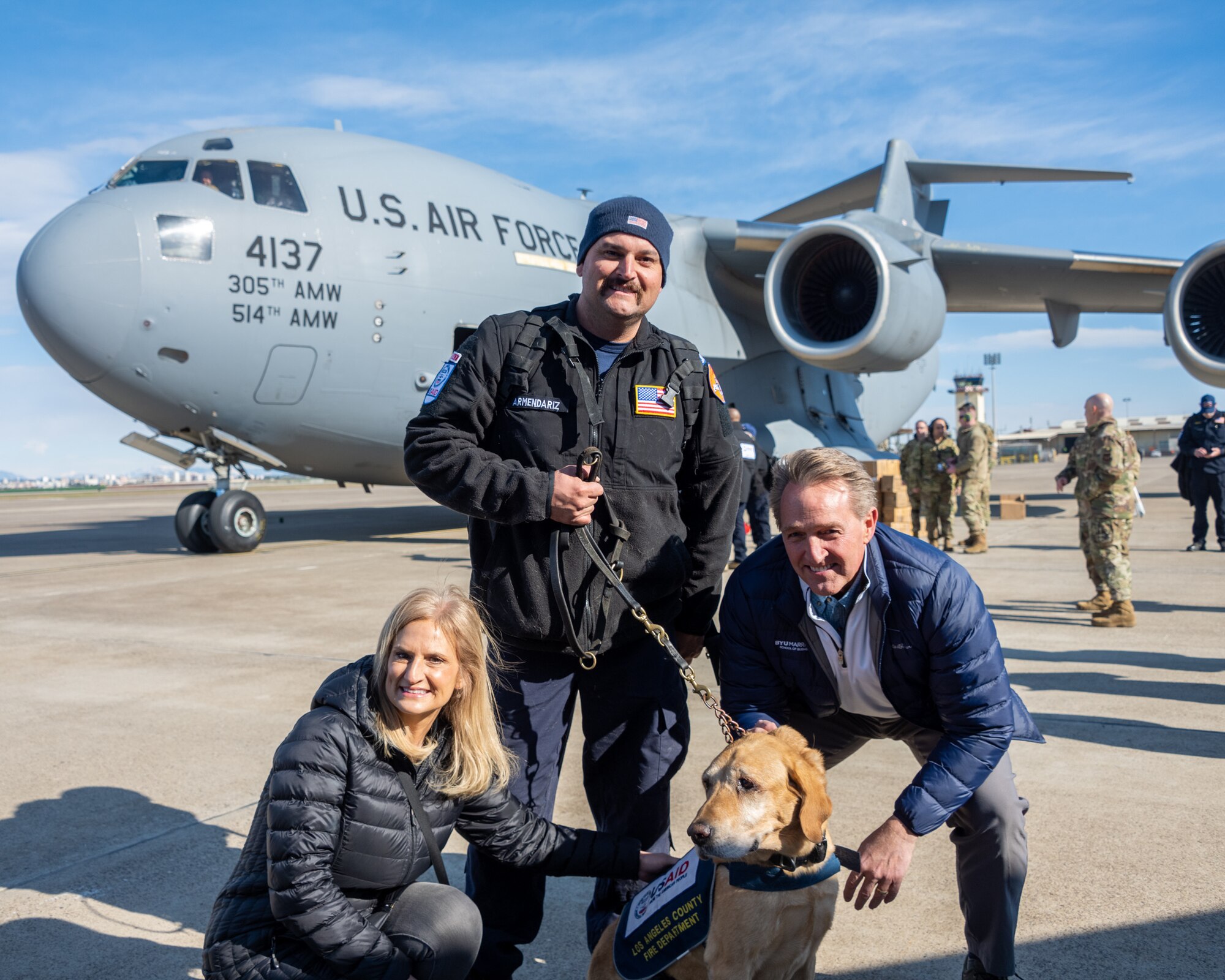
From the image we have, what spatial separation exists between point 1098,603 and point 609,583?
19.2ft

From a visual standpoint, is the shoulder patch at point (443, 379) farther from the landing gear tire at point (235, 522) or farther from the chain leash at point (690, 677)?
the landing gear tire at point (235, 522)

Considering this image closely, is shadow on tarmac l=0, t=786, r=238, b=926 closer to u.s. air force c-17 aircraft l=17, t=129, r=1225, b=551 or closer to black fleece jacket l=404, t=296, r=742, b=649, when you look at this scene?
black fleece jacket l=404, t=296, r=742, b=649

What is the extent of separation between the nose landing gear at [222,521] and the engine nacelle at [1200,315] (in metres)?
10.3

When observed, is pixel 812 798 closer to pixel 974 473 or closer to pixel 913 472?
pixel 974 473

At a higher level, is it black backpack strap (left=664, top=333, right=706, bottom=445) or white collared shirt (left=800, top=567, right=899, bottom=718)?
black backpack strap (left=664, top=333, right=706, bottom=445)

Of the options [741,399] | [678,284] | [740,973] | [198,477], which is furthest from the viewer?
[198,477]

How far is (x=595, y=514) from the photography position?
8.49 ft

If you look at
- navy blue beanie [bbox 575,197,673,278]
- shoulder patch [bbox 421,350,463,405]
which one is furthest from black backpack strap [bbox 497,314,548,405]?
navy blue beanie [bbox 575,197,673,278]

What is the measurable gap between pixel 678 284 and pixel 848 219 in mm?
2454

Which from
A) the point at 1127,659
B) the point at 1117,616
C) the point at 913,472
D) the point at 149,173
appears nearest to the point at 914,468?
the point at 913,472

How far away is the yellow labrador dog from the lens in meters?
2.03

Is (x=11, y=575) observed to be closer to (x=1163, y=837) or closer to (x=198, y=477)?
(x=1163, y=837)

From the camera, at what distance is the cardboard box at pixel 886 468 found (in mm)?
11820

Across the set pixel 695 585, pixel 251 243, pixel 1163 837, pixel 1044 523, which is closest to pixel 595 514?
pixel 695 585
